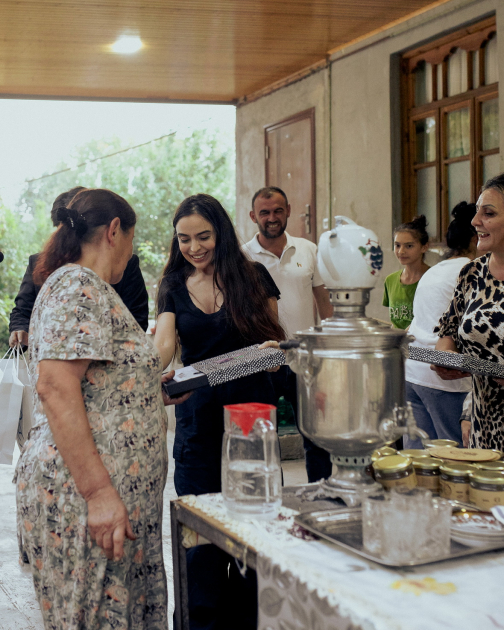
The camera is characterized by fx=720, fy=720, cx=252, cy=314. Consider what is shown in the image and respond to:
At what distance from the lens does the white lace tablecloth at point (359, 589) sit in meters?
1.02

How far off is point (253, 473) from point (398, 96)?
15.8ft

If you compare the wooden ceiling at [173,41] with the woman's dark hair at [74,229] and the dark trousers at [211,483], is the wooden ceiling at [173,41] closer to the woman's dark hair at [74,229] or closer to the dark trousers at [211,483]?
the dark trousers at [211,483]

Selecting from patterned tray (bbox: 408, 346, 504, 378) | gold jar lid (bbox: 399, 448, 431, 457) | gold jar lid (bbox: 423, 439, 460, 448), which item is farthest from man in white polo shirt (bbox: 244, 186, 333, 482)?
gold jar lid (bbox: 399, 448, 431, 457)

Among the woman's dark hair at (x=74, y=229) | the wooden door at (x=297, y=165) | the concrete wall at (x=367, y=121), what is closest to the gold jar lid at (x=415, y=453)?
the woman's dark hair at (x=74, y=229)

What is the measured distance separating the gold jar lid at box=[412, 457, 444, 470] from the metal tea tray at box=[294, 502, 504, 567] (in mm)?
119

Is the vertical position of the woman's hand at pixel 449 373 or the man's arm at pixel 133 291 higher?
the man's arm at pixel 133 291

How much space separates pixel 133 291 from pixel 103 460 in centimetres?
204

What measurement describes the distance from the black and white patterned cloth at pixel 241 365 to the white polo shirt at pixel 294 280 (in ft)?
7.20

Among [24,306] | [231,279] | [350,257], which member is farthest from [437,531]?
[24,306]

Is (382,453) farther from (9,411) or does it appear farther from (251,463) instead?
(9,411)

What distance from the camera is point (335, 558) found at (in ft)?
4.02

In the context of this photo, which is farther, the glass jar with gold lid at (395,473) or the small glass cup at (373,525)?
the glass jar with gold lid at (395,473)

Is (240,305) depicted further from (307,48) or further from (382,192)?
(307,48)

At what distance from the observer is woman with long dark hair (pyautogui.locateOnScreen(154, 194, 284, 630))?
226 centimetres
